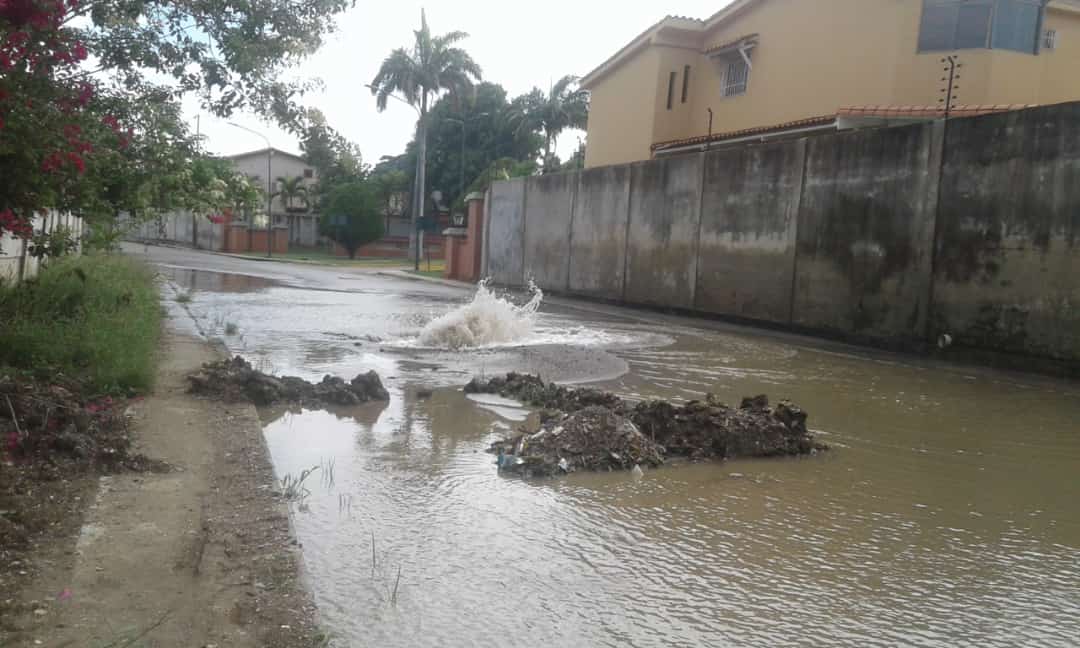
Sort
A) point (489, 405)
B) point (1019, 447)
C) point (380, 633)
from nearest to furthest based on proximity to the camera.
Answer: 1. point (380, 633)
2. point (1019, 447)
3. point (489, 405)

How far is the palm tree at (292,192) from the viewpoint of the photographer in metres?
58.1

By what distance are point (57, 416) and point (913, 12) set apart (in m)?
20.1

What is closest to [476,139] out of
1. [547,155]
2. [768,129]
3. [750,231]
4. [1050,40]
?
[547,155]

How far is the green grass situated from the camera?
6.58 m

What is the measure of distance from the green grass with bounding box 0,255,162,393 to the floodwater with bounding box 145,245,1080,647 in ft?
4.01

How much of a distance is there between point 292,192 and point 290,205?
14.6 ft

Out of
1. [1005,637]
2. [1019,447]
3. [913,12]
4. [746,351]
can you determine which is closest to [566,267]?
[913,12]

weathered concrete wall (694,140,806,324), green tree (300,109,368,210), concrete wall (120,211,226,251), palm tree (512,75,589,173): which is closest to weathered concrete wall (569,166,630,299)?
weathered concrete wall (694,140,806,324)

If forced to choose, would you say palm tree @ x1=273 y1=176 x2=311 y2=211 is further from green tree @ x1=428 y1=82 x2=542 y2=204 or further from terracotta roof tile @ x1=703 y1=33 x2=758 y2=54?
terracotta roof tile @ x1=703 y1=33 x2=758 y2=54

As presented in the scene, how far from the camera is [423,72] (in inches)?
1704

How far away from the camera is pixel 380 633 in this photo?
10.7 feet

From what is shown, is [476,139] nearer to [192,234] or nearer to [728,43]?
[192,234]

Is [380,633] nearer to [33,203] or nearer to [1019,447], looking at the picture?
[33,203]

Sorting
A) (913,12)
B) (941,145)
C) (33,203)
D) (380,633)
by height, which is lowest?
(380,633)
